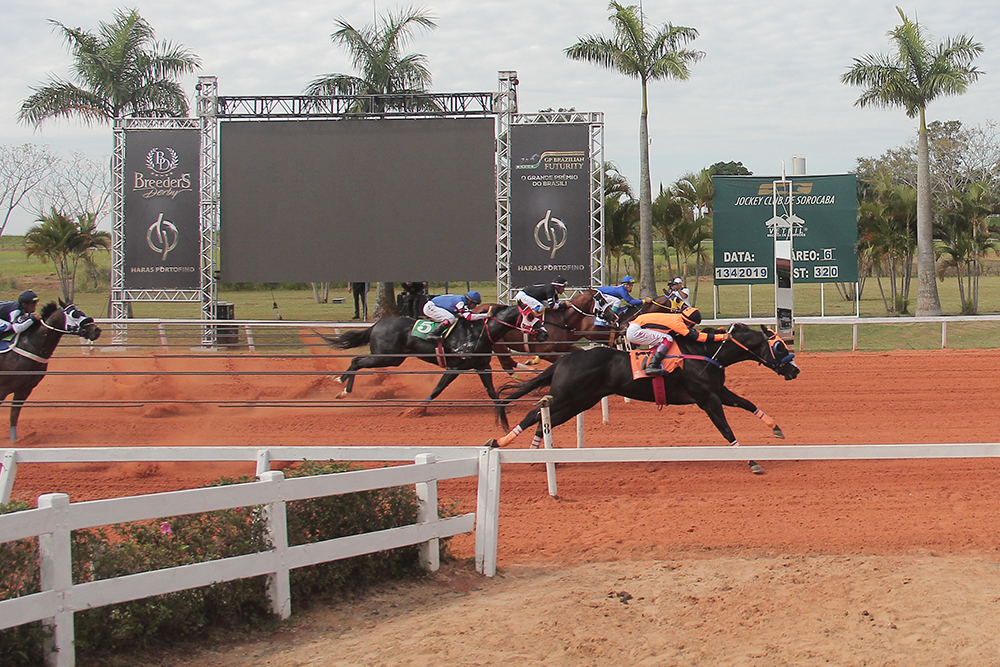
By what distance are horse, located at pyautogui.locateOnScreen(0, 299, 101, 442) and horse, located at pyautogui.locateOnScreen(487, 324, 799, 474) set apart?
19.6 ft

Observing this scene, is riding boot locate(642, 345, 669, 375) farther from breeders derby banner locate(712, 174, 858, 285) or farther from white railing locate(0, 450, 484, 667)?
breeders derby banner locate(712, 174, 858, 285)

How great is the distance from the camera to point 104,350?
1897 cm

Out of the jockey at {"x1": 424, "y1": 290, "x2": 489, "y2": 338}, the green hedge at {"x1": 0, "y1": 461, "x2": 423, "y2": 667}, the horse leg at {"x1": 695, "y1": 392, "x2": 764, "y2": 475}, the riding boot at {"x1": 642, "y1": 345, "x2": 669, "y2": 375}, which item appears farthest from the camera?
the jockey at {"x1": 424, "y1": 290, "x2": 489, "y2": 338}

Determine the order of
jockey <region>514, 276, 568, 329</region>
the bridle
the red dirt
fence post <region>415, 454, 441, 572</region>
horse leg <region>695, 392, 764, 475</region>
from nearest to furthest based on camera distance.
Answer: fence post <region>415, 454, 441, 572</region> < the red dirt < horse leg <region>695, 392, 764, 475</region> < the bridle < jockey <region>514, 276, 568, 329</region>

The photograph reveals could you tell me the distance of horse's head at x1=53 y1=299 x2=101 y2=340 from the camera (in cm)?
1153

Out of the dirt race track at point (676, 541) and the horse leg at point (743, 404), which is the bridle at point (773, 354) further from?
the dirt race track at point (676, 541)

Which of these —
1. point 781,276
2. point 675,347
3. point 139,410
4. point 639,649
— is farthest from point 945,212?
point 639,649

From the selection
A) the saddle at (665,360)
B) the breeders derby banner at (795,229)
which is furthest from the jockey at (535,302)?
the breeders derby banner at (795,229)

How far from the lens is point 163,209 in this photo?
68.9 feet

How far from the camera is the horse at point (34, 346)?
1132 centimetres

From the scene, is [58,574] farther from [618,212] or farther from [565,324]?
[618,212]

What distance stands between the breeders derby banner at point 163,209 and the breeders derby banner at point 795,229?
12170mm

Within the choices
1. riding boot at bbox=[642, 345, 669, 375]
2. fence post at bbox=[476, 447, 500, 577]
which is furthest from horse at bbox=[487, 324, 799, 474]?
fence post at bbox=[476, 447, 500, 577]

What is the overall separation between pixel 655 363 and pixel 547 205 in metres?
11.7
